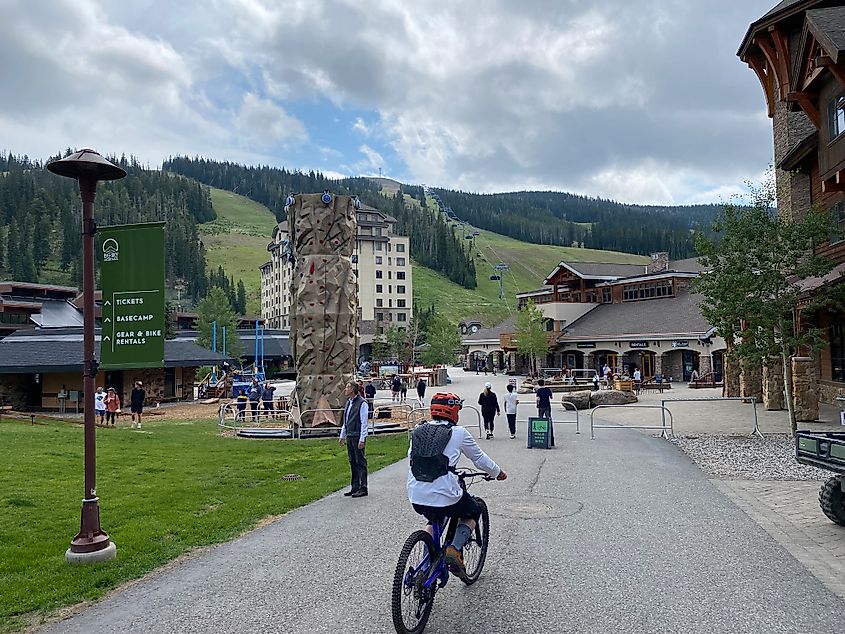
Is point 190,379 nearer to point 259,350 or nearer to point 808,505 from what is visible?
point 259,350

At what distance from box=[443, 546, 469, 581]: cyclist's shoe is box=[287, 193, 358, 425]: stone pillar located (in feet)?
51.2

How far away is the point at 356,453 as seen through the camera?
1072cm

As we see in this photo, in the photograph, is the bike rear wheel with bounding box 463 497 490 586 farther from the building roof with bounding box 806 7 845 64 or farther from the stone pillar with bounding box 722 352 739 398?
the stone pillar with bounding box 722 352 739 398

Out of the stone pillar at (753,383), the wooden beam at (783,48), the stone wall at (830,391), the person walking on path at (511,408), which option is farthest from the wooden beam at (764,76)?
the person walking on path at (511,408)

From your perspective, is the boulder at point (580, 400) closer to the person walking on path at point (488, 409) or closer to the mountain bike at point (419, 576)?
the person walking on path at point (488, 409)

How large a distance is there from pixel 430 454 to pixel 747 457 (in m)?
11.8

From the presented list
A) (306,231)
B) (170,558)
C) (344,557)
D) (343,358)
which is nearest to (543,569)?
(344,557)

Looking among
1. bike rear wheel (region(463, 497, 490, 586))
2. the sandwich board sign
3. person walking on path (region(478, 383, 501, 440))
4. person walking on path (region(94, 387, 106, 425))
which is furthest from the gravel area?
person walking on path (region(94, 387, 106, 425))

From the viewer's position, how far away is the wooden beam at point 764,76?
2838cm

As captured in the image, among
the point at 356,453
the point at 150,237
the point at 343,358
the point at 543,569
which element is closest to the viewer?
the point at 543,569

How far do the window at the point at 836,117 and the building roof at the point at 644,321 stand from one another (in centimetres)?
2226

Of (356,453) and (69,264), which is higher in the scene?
(69,264)

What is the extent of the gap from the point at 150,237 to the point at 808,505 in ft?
33.5

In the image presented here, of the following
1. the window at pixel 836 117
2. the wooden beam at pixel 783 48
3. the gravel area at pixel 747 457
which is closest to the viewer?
the gravel area at pixel 747 457
